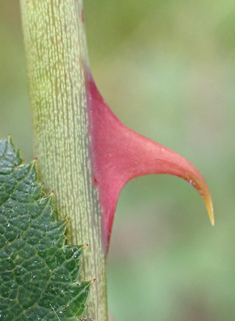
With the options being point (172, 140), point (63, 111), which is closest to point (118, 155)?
point (63, 111)

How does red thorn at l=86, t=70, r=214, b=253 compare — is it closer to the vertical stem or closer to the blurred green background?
the vertical stem

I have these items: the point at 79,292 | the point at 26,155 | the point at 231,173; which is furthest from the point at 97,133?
the point at 231,173

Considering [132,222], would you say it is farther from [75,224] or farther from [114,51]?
[75,224]

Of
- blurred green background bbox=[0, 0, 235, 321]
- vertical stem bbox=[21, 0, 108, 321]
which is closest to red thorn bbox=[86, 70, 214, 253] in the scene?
vertical stem bbox=[21, 0, 108, 321]

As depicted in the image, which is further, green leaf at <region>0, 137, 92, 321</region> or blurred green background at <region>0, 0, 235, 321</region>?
blurred green background at <region>0, 0, 235, 321</region>

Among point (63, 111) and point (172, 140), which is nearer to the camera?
point (63, 111)

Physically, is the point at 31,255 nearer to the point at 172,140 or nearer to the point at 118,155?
the point at 118,155
